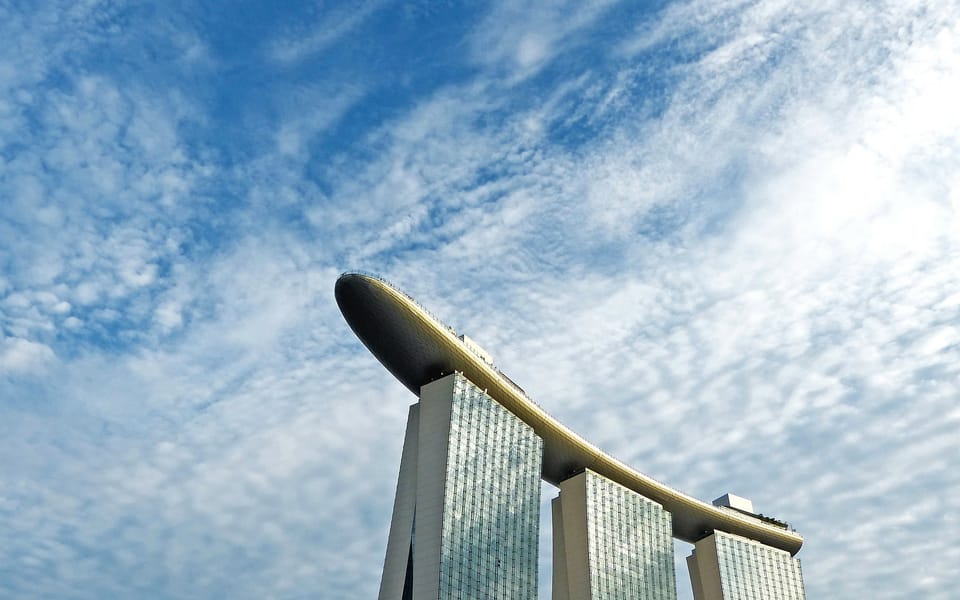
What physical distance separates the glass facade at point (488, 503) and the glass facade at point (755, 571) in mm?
35234

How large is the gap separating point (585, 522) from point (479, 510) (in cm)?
1946

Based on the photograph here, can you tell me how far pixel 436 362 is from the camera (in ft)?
223

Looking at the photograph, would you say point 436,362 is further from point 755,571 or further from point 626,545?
point 755,571

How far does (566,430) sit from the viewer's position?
78.6 metres

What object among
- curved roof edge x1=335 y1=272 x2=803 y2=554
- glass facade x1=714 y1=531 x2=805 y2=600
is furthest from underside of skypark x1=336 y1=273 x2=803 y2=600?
glass facade x1=714 y1=531 x2=805 y2=600

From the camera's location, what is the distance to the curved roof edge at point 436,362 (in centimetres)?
6347

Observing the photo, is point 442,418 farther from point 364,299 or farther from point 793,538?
point 793,538

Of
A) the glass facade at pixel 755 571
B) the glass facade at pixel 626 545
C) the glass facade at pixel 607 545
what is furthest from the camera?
the glass facade at pixel 755 571

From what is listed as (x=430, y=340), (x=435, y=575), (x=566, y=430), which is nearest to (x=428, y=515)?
(x=435, y=575)

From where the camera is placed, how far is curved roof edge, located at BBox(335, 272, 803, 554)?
63469mm

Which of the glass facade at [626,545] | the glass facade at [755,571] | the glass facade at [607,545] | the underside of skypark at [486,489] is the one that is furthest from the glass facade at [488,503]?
the glass facade at [755,571]

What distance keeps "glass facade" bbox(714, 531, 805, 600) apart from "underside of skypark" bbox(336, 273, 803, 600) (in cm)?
1155

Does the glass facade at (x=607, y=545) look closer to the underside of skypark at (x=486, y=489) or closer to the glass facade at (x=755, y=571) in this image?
the underside of skypark at (x=486, y=489)

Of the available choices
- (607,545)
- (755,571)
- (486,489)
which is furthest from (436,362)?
(755,571)
